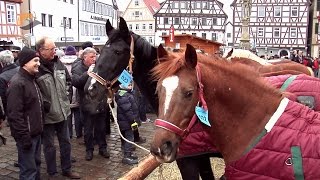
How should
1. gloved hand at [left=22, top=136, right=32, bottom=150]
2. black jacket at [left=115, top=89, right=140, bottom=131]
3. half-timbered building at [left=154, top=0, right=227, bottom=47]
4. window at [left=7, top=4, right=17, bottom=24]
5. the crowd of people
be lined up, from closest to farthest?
gloved hand at [left=22, top=136, right=32, bottom=150] → the crowd of people → black jacket at [left=115, top=89, right=140, bottom=131] → window at [left=7, top=4, right=17, bottom=24] → half-timbered building at [left=154, top=0, right=227, bottom=47]

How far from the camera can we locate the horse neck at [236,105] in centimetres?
251

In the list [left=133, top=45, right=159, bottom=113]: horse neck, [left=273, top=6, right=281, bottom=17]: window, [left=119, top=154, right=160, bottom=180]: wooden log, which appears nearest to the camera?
[left=119, top=154, right=160, bottom=180]: wooden log

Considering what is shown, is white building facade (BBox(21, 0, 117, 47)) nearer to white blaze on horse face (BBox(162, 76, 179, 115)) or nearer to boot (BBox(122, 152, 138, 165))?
boot (BBox(122, 152, 138, 165))

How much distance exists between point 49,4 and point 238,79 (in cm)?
3376

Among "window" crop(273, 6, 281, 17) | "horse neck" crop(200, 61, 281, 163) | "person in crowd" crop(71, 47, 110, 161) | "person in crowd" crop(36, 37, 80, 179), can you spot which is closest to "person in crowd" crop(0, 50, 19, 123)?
"person in crowd" crop(71, 47, 110, 161)

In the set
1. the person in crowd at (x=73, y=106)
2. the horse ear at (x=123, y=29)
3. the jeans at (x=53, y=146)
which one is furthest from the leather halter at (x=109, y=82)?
the person in crowd at (x=73, y=106)

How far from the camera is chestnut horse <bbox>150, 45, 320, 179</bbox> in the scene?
2354 millimetres

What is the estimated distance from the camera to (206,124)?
100.0 inches

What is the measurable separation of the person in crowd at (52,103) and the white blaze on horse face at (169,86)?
3242mm

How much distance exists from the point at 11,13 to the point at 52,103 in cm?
2754

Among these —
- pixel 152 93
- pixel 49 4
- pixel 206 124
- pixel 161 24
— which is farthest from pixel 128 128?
pixel 161 24

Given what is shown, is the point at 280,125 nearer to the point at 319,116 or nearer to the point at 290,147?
the point at 290,147

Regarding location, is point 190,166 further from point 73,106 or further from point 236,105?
point 73,106

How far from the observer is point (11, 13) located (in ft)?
96.9
